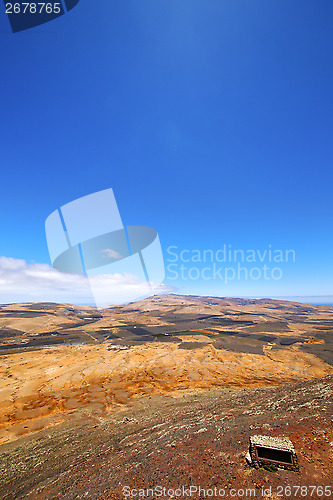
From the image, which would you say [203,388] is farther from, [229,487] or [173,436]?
[229,487]

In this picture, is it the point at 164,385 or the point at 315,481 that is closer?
the point at 315,481

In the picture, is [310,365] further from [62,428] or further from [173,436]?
[62,428]

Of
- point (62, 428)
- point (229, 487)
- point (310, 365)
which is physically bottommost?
point (310, 365)

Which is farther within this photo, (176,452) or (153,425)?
(153,425)

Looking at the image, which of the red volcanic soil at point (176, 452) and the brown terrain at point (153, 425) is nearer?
the red volcanic soil at point (176, 452)

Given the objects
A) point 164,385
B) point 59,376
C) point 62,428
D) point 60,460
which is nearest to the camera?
point 60,460

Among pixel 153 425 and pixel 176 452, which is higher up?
pixel 176 452

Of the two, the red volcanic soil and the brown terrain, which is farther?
the brown terrain

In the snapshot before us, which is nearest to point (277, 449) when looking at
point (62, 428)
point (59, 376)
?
point (62, 428)

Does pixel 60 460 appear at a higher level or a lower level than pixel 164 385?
higher

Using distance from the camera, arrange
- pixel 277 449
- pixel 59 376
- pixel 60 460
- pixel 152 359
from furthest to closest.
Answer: pixel 152 359, pixel 59 376, pixel 60 460, pixel 277 449

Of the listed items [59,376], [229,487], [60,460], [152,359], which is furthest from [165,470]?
[152,359]
